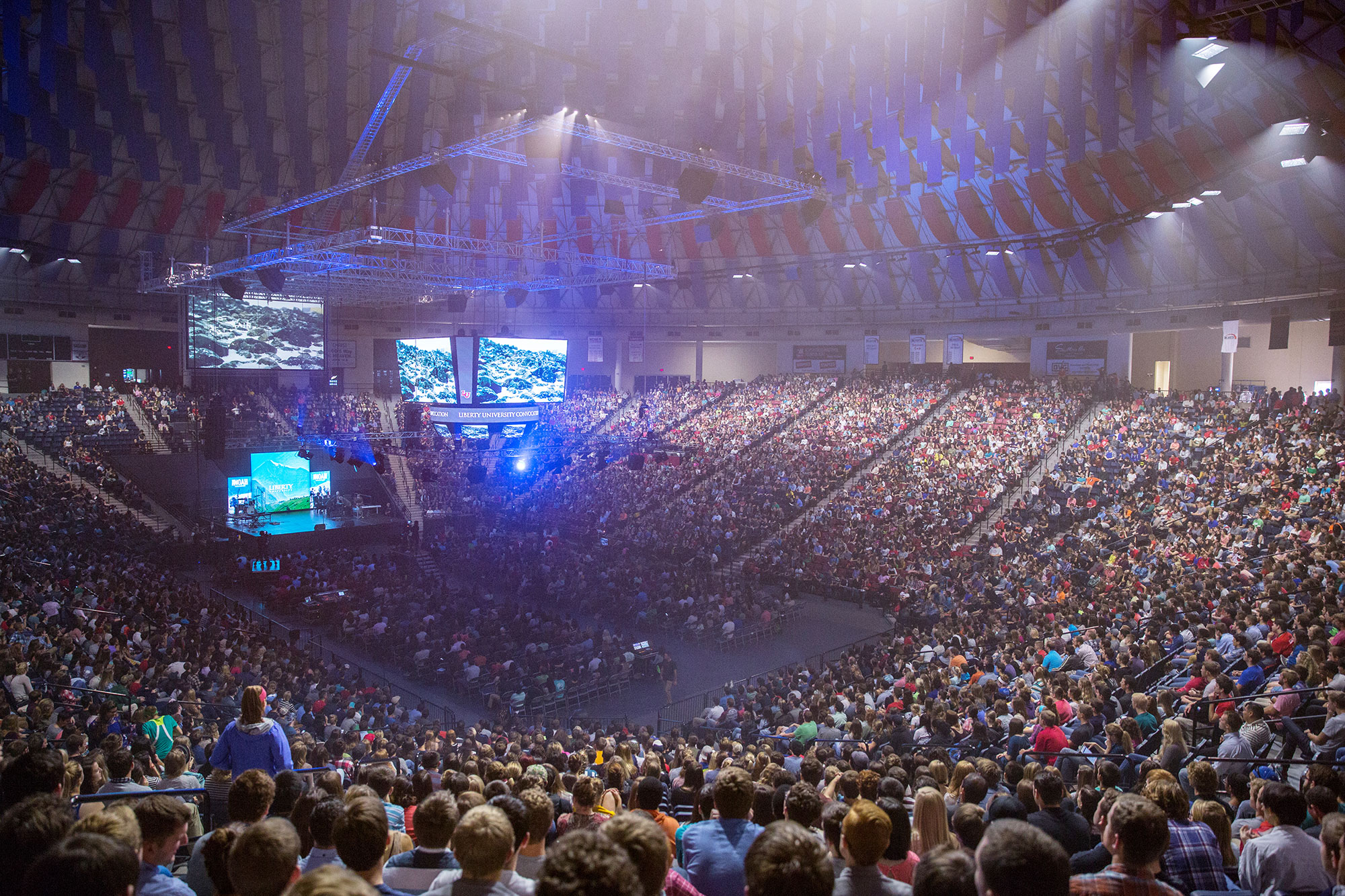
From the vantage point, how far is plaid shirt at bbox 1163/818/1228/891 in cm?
354

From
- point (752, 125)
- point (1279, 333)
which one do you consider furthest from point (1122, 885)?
point (1279, 333)

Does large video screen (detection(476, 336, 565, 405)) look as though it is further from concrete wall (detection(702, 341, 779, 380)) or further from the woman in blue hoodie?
the woman in blue hoodie

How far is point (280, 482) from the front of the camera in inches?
1068

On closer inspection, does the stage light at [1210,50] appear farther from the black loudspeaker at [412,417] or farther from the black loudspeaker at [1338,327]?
the black loudspeaker at [412,417]

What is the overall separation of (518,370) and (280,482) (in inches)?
328

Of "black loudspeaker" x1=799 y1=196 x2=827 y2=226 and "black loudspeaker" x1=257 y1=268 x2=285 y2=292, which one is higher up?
"black loudspeaker" x1=799 y1=196 x2=827 y2=226

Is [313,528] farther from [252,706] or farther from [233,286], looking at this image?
[252,706]

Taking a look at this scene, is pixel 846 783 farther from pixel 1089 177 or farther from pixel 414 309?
pixel 414 309

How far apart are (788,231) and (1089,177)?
1064 cm

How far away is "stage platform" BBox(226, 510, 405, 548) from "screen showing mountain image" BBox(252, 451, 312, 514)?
299mm

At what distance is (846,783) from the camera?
16.3 feet

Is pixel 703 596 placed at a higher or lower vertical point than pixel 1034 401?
lower

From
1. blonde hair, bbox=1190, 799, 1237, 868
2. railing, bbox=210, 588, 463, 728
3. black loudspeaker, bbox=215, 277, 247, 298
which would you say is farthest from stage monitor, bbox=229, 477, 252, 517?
blonde hair, bbox=1190, 799, 1237, 868

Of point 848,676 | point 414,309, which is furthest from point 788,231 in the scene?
point 848,676
